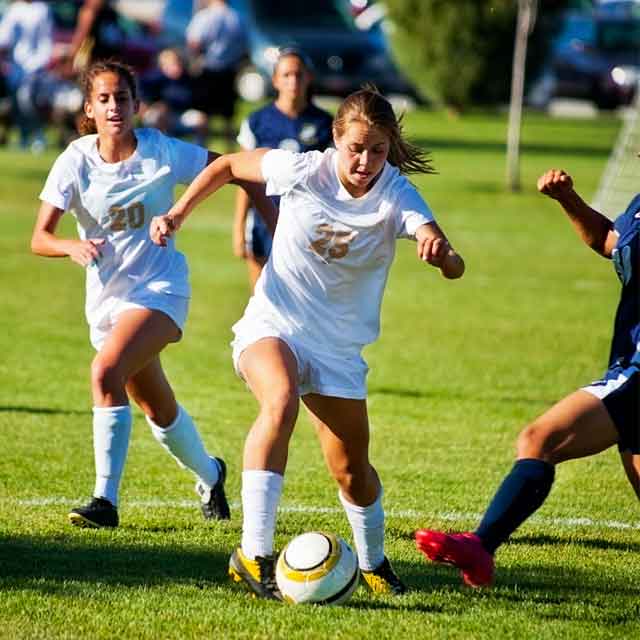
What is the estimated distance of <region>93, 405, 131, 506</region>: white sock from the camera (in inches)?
279

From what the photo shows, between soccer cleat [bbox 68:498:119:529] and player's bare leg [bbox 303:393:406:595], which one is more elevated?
player's bare leg [bbox 303:393:406:595]

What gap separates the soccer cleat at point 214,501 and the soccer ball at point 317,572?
1.62 m

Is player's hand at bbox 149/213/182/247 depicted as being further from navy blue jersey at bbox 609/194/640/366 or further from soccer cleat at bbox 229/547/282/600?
navy blue jersey at bbox 609/194/640/366

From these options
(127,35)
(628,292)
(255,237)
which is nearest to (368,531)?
(628,292)

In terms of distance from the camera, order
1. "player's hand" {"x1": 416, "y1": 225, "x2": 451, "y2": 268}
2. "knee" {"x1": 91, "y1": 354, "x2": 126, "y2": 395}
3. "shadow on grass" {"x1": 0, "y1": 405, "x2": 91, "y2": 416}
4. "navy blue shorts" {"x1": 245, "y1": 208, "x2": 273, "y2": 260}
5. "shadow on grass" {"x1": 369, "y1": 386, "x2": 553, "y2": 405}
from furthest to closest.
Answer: "shadow on grass" {"x1": 369, "y1": 386, "x2": 553, "y2": 405} → "navy blue shorts" {"x1": 245, "y1": 208, "x2": 273, "y2": 260} → "shadow on grass" {"x1": 0, "y1": 405, "x2": 91, "y2": 416} → "knee" {"x1": 91, "y1": 354, "x2": 126, "y2": 395} → "player's hand" {"x1": 416, "y1": 225, "x2": 451, "y2": 268}

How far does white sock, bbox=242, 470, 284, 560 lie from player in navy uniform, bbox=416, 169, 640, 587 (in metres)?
0.53

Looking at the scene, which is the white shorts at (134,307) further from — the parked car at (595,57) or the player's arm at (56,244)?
the parked car at (595,57)

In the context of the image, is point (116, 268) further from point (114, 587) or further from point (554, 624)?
point (554, 624)

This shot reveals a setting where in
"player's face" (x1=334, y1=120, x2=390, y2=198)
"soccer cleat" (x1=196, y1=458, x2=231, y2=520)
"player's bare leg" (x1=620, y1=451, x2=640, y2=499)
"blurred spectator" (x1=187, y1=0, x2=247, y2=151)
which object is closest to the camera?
"player's face" (x1=334, y1=120, x2=390, y2=198)

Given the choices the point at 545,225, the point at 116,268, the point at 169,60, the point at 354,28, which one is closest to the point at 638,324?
the point at 116,268

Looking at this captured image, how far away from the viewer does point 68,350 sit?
12492 mm

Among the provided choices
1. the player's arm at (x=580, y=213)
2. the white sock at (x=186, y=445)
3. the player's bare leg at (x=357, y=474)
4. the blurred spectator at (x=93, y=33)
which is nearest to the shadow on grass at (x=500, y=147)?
the blurred spectator at (x=93, y=33)

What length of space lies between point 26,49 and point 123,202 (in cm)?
2032

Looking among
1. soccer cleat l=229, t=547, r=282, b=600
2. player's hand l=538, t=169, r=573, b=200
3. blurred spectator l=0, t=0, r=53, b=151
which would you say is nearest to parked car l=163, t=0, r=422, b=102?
blurred spectator l=0, t=0, r=53, b=151
